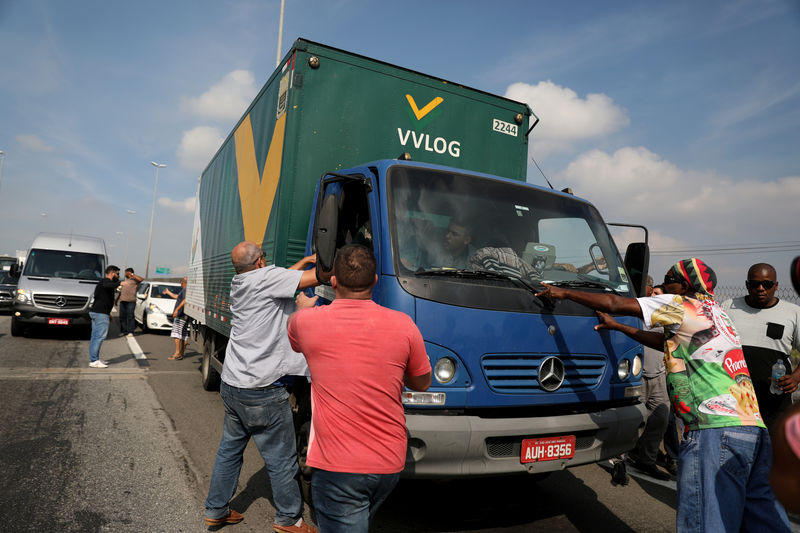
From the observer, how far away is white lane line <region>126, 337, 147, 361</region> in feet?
34.9

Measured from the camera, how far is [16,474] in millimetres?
4016

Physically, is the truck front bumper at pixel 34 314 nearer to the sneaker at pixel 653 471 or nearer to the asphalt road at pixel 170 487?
the asphalt road at pixel 170 487

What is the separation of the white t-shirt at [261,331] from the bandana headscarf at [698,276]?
7.27 feet

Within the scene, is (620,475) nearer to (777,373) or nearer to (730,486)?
(777,373)

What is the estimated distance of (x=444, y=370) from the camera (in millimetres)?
2957

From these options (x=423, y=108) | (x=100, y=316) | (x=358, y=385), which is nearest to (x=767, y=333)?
(x=423, y=108)

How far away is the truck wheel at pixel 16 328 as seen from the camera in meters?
12.4

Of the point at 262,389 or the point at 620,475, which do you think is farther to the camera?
the point at 620,475

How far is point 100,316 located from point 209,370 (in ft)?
11.6

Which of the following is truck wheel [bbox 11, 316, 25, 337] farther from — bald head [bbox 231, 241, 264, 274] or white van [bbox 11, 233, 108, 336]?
bald head [bbox 231, 241, 264, 274]

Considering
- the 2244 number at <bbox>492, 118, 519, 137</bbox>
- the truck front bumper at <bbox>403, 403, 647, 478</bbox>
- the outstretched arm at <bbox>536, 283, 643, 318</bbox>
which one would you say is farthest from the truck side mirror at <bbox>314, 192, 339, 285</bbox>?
the 2244 number at <bbox>492, 118, 519, 137</bbox>

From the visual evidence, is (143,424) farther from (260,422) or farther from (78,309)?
(78,309)

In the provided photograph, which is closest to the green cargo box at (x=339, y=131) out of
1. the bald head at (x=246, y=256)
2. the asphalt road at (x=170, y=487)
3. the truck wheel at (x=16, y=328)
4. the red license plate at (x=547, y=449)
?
the bald head at (x=246, y=256)

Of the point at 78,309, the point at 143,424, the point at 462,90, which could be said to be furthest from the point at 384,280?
the point at 78,309
